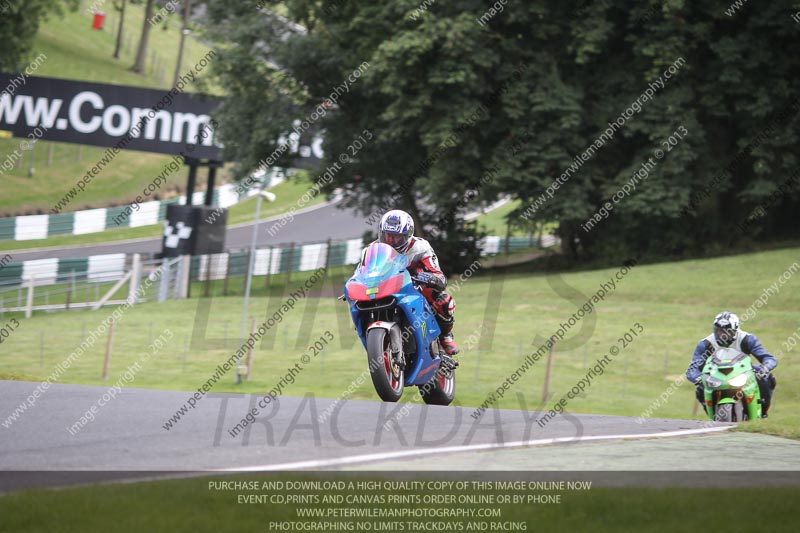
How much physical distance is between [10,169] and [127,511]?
162 ft

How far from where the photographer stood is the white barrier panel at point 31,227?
44.5m

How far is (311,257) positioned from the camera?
4362 cm

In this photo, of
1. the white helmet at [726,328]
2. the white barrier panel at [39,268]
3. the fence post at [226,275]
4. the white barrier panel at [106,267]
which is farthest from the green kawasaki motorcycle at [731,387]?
the white barrier panel at [39,268]

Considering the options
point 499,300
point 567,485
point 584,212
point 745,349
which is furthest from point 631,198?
point 567,485

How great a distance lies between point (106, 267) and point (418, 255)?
27.1m

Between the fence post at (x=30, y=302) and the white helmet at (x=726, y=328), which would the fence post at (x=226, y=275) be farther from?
the white helmet at (x=726, y=328)

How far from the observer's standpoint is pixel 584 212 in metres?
32.8

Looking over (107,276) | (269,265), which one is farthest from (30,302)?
(269,265)

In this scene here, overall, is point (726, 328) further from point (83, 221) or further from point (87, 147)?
point (87, 147)

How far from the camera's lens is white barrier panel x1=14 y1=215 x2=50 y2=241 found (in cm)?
4450

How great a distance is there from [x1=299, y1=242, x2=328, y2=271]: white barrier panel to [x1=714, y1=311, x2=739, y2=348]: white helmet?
3041 cm

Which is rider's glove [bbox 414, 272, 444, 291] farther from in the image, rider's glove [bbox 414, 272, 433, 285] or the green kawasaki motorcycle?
the green kawasaki motorcycle

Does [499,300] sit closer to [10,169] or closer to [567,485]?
[567,485]

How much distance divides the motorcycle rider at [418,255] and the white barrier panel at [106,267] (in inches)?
908
